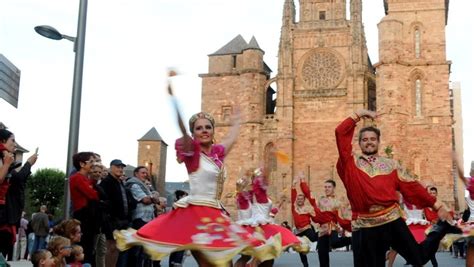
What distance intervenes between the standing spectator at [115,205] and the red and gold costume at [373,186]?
3.76 meters

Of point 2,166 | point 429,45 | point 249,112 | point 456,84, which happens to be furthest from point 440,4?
point 2,166

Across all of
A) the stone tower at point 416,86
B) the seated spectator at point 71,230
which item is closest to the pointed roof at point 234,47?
the stone tower at point 416,86

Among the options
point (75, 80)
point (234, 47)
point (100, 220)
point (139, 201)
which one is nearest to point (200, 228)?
point (100, 220)

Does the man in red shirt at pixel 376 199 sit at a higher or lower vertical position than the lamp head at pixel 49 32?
lower

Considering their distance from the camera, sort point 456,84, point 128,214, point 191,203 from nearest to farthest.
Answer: point 191,203 < point 128,214 < point 456,84

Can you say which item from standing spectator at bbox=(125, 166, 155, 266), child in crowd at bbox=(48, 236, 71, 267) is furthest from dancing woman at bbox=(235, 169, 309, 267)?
child in crowd at bbox=(48, 236, 71, 267)

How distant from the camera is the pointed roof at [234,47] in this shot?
56000mm

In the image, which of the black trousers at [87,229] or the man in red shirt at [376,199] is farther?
the black trousers at [87,229]

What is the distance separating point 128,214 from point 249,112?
142 ft

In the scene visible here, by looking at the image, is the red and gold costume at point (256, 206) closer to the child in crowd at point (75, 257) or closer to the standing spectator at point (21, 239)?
the child in crowd at point (75, 257)

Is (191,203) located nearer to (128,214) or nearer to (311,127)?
(128,214)

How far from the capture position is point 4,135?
252 inches

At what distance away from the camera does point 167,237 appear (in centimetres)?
466

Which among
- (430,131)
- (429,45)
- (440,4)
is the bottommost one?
(430,131)
